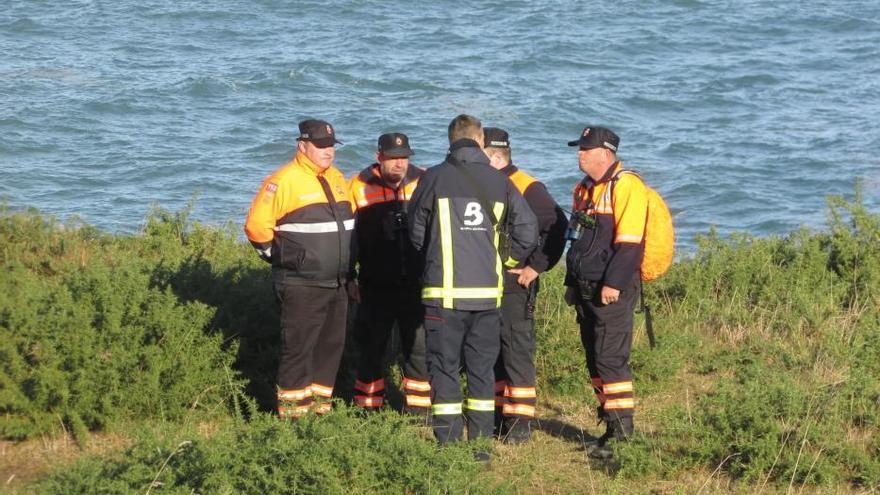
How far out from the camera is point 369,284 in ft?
27.1

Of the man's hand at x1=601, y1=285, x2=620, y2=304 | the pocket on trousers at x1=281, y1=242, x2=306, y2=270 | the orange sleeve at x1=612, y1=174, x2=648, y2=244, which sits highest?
the orange sleeve at x1=612, y1=174, x2=648, y2=244

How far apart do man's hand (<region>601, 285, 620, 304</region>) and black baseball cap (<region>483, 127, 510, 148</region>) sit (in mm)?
1181

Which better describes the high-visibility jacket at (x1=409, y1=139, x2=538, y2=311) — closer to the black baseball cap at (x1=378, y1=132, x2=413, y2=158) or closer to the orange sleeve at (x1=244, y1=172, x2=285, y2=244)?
the black baseball cap at (x1=378, y1=132, x2=413, y2=158)

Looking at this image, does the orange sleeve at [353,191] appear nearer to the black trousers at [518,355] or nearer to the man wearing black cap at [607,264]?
the black trousers at [518,355]

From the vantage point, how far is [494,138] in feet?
26.0

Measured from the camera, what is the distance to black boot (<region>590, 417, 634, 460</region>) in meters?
7.65

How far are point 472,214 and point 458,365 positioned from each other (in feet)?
2.97

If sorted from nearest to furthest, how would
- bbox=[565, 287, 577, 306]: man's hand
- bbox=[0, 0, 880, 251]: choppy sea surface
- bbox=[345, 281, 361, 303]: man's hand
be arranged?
bbox=[565, 287, 577, 306]: man's hand
bbox=[345, 281, 361, 303]: man's hand
bbox=[0, 0, 880, 251]: choppy sea surface

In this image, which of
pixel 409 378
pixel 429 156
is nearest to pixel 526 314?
pixel 409 378

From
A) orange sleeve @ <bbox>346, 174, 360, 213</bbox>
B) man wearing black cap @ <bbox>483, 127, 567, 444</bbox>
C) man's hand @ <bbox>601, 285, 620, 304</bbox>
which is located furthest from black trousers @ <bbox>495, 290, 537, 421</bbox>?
orange sleeve @ <bbox>346, 174, 360, 213</bbox>

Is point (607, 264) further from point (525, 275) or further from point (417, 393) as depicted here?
point (417, 393)

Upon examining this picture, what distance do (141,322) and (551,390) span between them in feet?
9.96

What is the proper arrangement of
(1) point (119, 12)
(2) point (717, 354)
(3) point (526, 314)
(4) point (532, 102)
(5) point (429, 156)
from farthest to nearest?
1. (1) point (119, 12)
2. (4) point (532, 102)
3. (5) point (429, 156)
4. (2) point (717, 354)
5. (3) point (526, 314)

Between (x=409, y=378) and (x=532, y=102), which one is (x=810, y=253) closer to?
(x=409, y=378)
